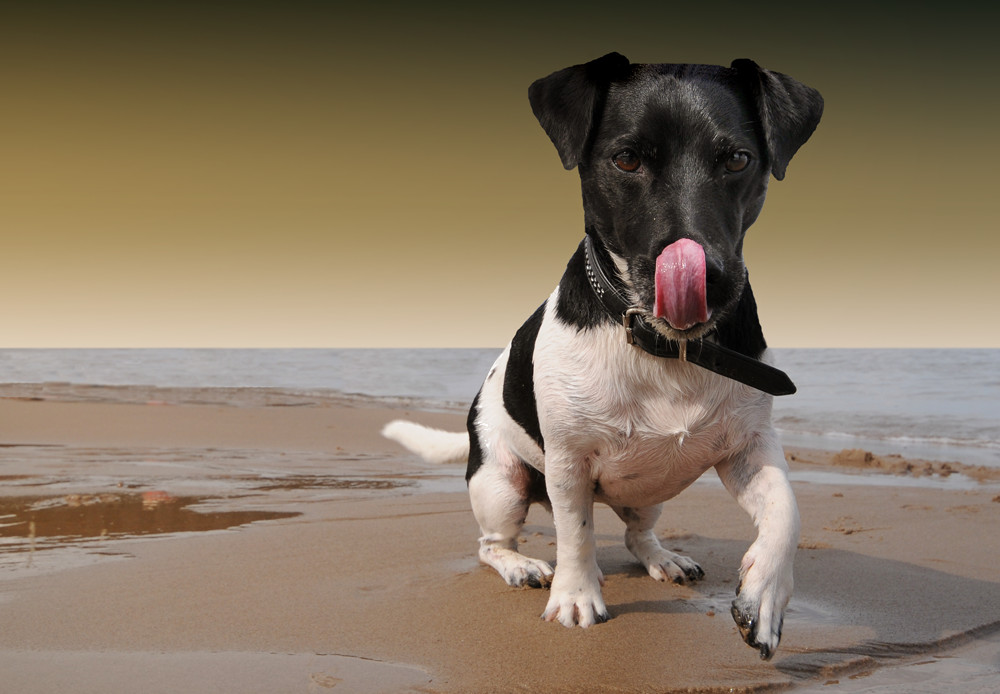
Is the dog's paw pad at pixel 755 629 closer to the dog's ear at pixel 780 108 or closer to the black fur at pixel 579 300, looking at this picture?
the black fur at pixel 579 300

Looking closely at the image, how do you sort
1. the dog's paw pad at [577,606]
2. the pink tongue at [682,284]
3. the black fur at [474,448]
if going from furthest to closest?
1. the black fur at [474,448]
2. the dog's paw pad at [577,606]
3. the pink tongue at [682,284]

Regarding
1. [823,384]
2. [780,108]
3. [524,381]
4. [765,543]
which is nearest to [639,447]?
[765,543]

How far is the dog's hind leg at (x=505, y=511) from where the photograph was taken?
359cm

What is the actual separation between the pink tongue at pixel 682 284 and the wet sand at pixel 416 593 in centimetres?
110

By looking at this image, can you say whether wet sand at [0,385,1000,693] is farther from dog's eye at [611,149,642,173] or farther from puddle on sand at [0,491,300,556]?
dog's eye at [611,149,642,173]

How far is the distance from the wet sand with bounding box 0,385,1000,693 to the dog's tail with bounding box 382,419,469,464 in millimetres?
443

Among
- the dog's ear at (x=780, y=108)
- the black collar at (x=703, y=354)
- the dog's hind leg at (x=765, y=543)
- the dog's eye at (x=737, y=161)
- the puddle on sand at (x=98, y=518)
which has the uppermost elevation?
the dog's ear at (x=780, y=108)

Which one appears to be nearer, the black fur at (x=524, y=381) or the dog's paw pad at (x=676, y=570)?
the black fur at (x=524, y=381)

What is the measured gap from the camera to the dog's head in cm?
229

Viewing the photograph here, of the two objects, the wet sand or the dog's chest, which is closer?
the wet sand

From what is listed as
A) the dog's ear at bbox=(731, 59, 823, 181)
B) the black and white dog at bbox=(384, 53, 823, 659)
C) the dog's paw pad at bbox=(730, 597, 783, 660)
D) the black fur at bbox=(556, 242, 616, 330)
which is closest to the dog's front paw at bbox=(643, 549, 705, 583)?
the black and white dog at bbox=(384, 53, 823, 659)

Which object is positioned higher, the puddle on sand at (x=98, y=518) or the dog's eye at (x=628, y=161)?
the dog's eye at (x=628, y=161)

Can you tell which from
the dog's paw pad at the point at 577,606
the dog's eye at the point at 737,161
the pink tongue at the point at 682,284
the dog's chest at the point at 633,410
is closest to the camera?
the pink tongue at the point at 682,284

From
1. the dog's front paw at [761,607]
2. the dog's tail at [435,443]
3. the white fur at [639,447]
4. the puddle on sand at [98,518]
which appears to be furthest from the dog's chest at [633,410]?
the puddle on sand at [98,518]
